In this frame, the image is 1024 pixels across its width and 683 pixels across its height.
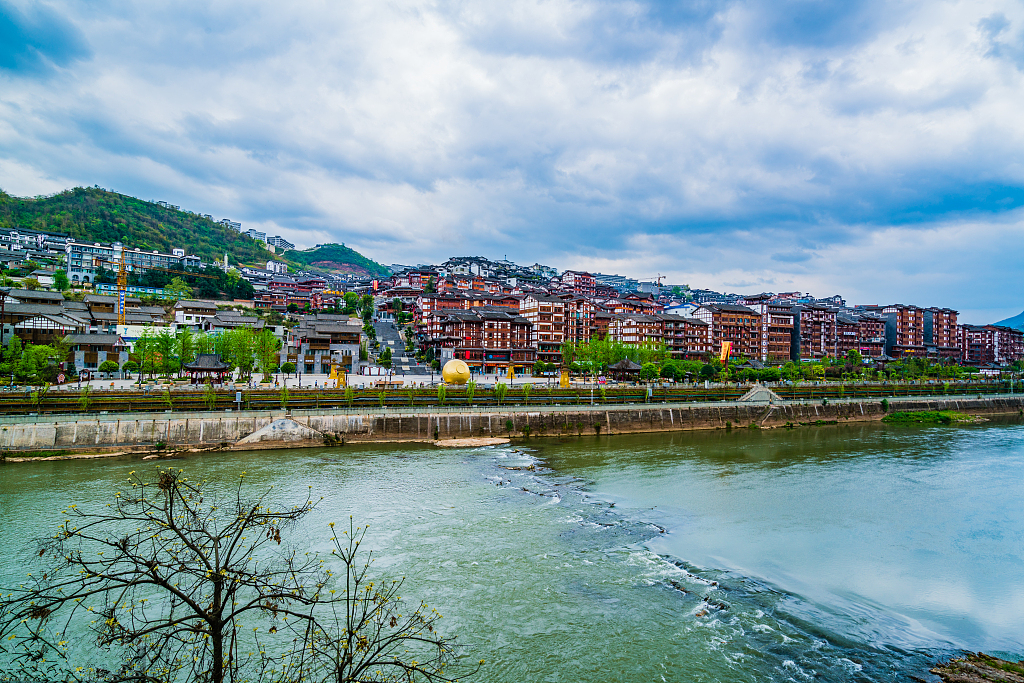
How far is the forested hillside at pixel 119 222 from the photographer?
427 feet

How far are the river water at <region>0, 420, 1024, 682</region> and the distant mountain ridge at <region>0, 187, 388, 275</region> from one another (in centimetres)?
13101

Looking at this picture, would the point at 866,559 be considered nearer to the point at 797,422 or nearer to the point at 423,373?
the point at 797,422

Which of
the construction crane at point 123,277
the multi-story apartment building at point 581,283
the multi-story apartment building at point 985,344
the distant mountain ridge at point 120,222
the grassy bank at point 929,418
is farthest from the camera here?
the multi-story apartment building at point 581,283

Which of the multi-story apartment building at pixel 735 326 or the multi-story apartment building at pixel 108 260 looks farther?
the multi-story apartment building at pixel 735 326

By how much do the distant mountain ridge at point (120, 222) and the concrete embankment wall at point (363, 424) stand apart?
381 ft

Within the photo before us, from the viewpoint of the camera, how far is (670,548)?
2083 cm

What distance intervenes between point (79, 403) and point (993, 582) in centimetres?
5358

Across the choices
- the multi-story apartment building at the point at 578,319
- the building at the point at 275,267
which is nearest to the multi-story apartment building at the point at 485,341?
the multi-story apartment building at the point at 578,319

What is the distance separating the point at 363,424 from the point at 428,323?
56.1 metres

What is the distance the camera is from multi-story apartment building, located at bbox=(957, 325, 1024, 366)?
135 meters

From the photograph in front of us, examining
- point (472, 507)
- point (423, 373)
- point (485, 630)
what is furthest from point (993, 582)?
point (423, 373)

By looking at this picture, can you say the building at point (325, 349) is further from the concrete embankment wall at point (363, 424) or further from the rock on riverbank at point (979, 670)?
the rock on riverbank at point (979, 670)

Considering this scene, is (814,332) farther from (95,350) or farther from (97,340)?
(95,350)

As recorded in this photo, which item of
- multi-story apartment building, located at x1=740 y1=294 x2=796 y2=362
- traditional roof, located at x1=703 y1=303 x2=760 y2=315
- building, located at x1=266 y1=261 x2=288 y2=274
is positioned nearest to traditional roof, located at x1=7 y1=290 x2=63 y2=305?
traditional roof, located at x1=703 y1=303 x2=760 y2=315
